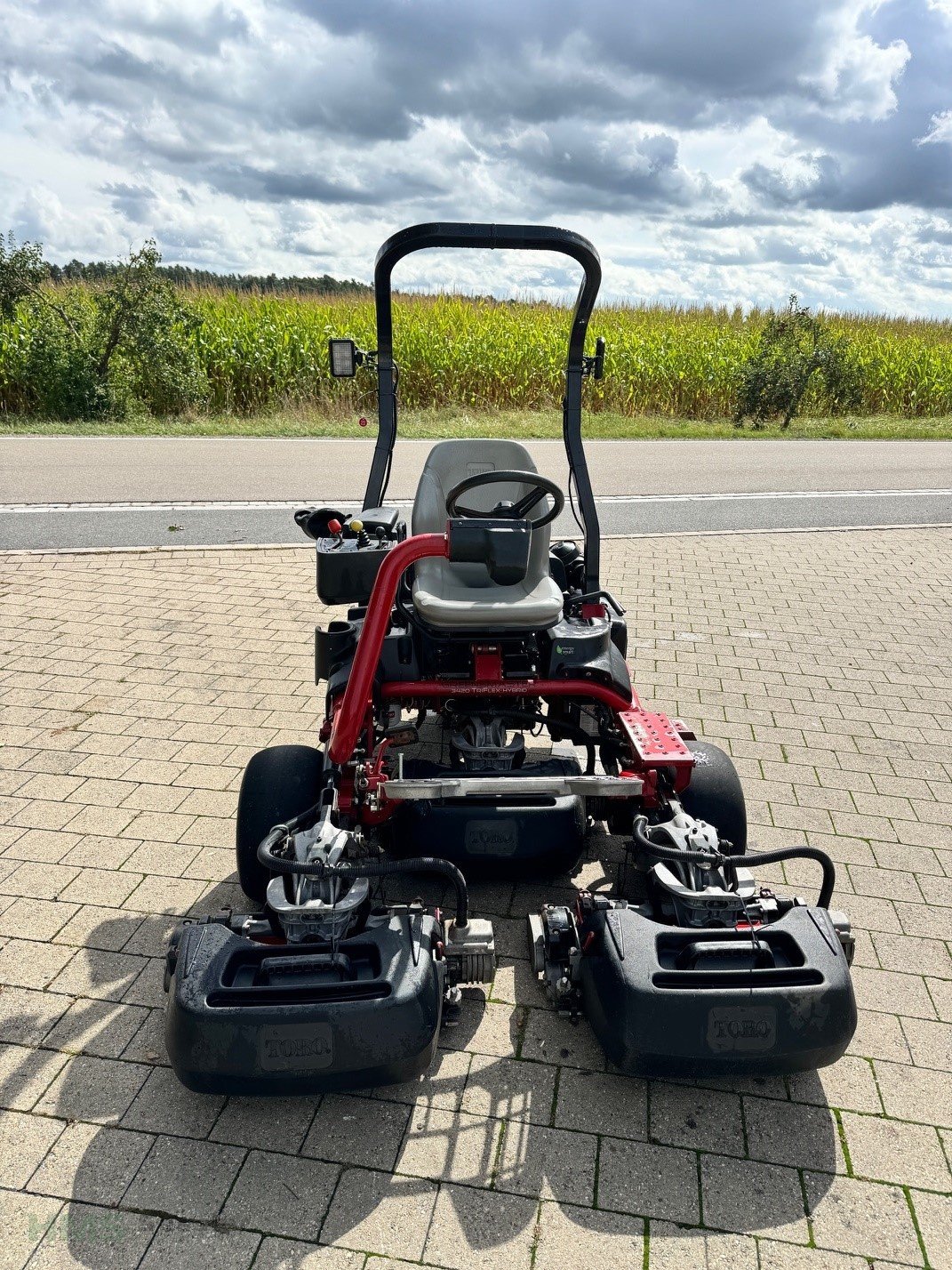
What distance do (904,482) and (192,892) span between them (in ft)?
37.1

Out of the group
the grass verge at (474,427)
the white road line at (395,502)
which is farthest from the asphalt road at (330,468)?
the grass verge at (474,427)

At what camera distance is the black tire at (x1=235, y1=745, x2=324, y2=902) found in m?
3.30

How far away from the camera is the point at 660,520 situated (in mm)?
9500

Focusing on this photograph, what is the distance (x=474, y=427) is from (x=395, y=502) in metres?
5.26

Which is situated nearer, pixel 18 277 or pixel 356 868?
pixel 356 868

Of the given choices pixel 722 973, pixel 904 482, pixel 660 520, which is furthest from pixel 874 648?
pixel 904 482

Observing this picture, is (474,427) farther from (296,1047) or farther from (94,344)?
(296,1047)

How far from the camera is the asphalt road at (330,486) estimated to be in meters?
8.67

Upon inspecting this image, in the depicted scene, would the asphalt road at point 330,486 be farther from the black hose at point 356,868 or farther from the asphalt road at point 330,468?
the black hose at point 356,868

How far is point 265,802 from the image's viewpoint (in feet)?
10.9

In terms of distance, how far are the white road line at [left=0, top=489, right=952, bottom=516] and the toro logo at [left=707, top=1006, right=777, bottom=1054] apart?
760 centimetres

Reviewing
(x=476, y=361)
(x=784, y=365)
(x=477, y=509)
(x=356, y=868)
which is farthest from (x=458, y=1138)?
(x=784, y=365)

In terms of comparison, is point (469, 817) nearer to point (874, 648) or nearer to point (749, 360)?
point (874, 648)

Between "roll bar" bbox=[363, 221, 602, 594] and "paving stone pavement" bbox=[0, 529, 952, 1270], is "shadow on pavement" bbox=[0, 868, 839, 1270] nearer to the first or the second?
"paving stone pavement" bbox=[0, 529, 952, 1270]
